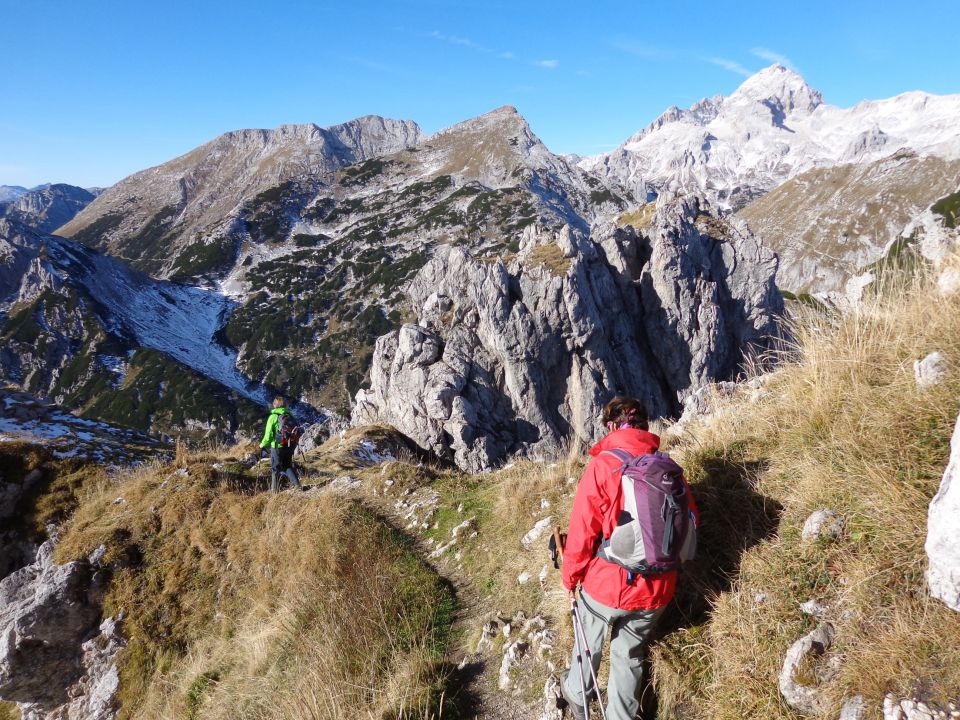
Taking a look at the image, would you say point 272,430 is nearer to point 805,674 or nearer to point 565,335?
point 805,674

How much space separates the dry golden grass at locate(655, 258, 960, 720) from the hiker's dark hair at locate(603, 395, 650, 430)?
1559mm

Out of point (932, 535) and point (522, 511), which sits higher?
point (932, 535)

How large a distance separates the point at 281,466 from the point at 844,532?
1267cm

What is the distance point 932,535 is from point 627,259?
2615 inches

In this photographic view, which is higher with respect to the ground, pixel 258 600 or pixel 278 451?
pixel 278 451

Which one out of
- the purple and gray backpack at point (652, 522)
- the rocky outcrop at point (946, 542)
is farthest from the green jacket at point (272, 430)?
the rocky outcrop at point (946, 542)

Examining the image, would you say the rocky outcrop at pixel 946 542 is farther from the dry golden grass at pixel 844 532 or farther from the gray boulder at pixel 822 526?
the gray boulder at pixel 822 526

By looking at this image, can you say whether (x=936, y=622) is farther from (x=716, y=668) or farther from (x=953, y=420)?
(x=953, y=420)

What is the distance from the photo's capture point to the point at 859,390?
526cm

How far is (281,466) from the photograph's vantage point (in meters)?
13.1

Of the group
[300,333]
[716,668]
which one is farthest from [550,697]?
[300,333]

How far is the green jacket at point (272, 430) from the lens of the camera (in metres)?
12.7

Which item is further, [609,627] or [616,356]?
[616,356]

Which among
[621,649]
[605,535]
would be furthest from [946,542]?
[621,649]
